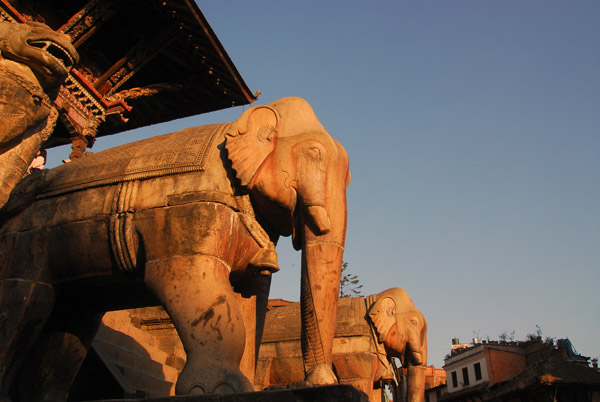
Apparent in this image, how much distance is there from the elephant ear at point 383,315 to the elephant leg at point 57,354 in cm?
565

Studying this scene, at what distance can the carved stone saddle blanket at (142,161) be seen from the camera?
Answer: 12.9 feet

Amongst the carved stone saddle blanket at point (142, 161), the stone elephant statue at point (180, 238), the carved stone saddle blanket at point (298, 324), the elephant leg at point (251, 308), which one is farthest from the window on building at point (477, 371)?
the carved stone saddle blanket at point (142, 161)

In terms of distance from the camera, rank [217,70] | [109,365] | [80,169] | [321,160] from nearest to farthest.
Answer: [321,160] < [80,169] < [109,365] < [217,70]

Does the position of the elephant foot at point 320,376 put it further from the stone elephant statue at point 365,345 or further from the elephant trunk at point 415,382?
the elephant trunk at point 415,382

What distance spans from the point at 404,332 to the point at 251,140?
20.7 ft

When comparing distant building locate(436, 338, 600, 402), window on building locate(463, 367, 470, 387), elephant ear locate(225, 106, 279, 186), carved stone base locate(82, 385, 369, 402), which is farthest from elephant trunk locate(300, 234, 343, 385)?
window on building locate(463, 367, 470, 387)

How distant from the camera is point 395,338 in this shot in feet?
30.5

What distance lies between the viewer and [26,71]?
3541mm

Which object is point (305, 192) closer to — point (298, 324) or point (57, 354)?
point (57, 354)

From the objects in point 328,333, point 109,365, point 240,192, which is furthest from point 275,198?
point 109,365

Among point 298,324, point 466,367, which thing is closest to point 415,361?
point 298,324

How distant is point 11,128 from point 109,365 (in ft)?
9.74

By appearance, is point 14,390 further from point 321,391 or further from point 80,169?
point 321,391

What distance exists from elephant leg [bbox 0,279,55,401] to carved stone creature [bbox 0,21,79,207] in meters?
0.94
